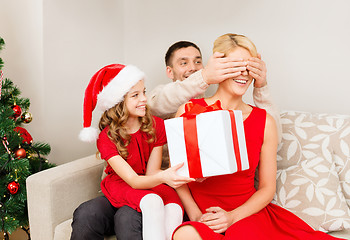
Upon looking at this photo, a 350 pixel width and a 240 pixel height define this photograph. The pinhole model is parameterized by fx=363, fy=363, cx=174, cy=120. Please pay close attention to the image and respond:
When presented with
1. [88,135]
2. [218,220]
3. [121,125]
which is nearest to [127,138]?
Result: [121,125]

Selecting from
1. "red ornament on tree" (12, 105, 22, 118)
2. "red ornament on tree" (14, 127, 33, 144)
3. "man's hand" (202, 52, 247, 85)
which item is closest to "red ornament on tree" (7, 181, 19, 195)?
"red ornament on tree" (14, 127, 33, 144)

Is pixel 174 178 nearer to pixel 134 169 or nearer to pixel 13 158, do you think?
pixel 134 169

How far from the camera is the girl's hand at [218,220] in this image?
1.38 m

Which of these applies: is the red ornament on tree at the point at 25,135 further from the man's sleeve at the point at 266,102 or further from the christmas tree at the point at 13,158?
the man's sleeve at the point at 266,102

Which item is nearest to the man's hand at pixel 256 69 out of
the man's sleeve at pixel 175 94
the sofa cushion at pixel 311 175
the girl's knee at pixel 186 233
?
the man's sleeve at pixel 175 94

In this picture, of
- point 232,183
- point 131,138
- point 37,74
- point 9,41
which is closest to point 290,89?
point 232,183

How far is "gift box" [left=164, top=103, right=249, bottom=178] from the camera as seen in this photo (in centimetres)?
124

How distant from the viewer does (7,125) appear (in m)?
1.86

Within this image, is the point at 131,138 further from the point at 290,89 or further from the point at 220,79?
the point at 290,89

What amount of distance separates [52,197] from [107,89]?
549 mm

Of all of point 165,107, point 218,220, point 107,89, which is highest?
point 107,89

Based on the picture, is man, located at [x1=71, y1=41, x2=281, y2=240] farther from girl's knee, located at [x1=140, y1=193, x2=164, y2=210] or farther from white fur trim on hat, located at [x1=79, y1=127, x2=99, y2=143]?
white fur trim on hat, located at [x1=79, y1=127, x2=99, y2=143]

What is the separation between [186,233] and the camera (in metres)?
1.29

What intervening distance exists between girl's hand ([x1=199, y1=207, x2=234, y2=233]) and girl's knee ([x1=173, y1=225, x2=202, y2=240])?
117 mm
